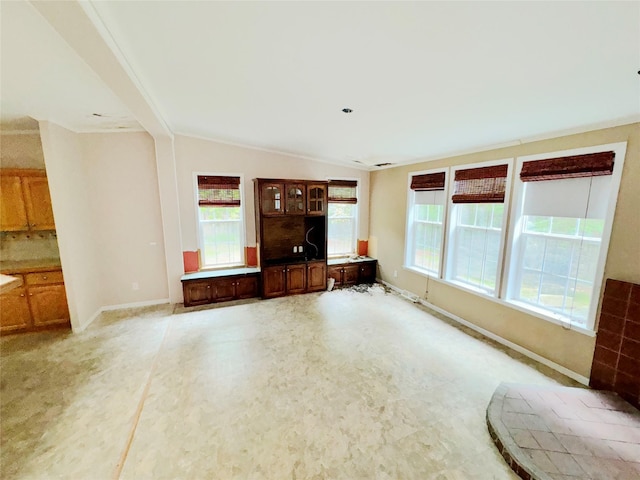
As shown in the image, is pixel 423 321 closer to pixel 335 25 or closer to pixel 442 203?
pixel 442 203

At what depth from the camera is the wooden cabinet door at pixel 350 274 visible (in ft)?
18.3

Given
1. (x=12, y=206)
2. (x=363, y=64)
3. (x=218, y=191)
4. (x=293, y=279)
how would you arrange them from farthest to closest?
(x=293, y=279), (x=218, y=191), (x=12, y=206), (x=363, y=64)

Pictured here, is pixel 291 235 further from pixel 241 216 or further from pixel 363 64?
pixel 363 64

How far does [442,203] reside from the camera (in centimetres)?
423

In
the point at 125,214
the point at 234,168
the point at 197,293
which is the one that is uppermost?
the point at 234,168

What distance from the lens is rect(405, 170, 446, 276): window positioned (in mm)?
4277

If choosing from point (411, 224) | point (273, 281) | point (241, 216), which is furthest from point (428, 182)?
point (241, 216)

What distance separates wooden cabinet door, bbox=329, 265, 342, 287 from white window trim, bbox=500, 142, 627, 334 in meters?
2.90

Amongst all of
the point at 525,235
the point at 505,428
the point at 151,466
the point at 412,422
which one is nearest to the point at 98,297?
the point at 151,466

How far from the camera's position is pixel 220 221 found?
484 centimetres

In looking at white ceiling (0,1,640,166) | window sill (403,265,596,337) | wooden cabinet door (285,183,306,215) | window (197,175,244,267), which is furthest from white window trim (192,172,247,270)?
window sill (403,265,596,337)

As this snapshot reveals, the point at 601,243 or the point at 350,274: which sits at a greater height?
the point at 601,243

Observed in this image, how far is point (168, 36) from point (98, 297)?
4.24 metres

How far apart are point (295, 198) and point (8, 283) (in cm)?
400
